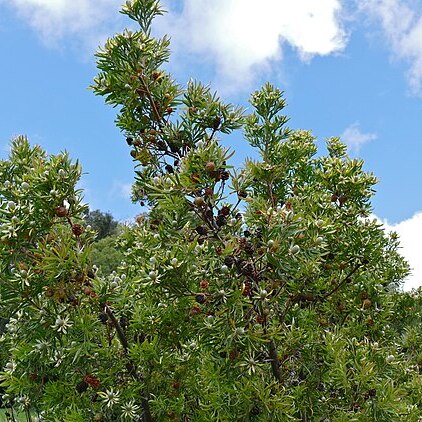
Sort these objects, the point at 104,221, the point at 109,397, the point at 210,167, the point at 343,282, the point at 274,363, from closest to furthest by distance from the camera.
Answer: the point at 210,167 → the point at 109,397 → the point at 274,363 → the point at 343,282 → the point at 104,221

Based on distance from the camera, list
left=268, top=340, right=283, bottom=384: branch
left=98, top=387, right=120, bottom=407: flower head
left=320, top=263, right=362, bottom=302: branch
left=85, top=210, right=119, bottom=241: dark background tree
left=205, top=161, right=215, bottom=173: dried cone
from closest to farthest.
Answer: left=205, top=161, right=215, bottom=173: dried cone < left=98, top=387, right=120, bottom=407: flower head < left=268, top=340, right=283, bottom=384: branch < left=320, top=263, right=362, bottom=302: branch < left=85, top=210, right=119, bottom=241: dark background tree

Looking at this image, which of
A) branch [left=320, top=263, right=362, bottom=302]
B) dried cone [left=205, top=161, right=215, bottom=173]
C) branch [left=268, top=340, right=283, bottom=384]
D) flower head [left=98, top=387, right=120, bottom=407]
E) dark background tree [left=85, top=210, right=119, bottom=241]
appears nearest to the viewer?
dried cone [left=205, top=161, right=215, bottom=173]

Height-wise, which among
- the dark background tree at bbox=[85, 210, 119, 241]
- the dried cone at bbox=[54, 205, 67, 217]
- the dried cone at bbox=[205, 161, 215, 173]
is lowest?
the dried cone at bbox=[54, 205, 67, 217]

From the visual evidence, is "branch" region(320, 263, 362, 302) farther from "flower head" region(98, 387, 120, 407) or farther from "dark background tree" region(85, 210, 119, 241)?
"dark background tree" region(85, 210, 119, 241)

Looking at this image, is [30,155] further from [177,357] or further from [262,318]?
[262,318]

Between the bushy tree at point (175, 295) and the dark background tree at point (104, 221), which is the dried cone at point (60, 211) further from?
the dark background tree at point (104, 221)

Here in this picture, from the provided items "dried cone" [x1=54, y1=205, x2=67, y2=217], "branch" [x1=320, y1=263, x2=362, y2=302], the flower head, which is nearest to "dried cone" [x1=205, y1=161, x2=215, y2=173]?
"dried cone" [x1=54, y1=205, x2=67, y2=217]

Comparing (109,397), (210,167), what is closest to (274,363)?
(109,397)

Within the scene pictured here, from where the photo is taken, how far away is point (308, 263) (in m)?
3.31

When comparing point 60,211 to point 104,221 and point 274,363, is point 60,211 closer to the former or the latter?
point 274,363

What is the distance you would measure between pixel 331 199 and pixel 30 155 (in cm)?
235

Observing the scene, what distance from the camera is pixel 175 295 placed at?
3148 millimetres

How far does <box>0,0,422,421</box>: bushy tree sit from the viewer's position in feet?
9.69

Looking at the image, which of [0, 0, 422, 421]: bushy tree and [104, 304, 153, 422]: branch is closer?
[0, 0, 422, 421]: bushy tree
